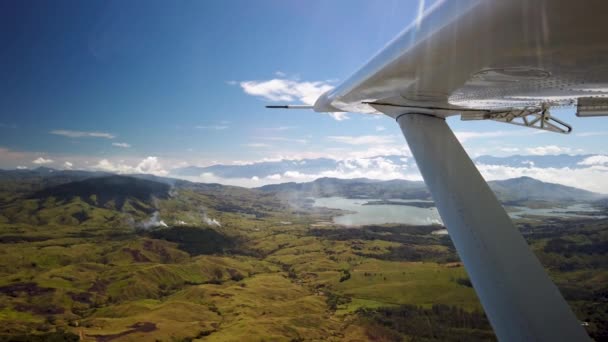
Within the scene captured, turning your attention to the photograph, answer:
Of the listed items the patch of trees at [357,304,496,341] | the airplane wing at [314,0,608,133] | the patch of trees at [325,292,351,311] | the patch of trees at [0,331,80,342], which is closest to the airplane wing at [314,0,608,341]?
the airplane wing at [314,0,608,133]

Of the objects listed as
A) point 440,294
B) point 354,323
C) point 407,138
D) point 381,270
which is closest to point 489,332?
point 440,294

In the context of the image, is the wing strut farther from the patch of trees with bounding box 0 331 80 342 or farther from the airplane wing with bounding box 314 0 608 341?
the patch of trees with bounding box 0 331 80 342

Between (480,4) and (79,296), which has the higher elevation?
(480,4)

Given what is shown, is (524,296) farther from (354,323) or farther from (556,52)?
(354,323)

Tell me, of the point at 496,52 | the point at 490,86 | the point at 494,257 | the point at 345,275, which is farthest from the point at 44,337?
the point at 496,52

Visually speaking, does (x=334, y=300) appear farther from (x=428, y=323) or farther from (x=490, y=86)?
(x=490, y=86)
